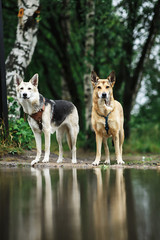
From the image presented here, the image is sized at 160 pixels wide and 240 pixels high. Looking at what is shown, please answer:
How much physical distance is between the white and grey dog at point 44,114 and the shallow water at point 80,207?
7.56ft

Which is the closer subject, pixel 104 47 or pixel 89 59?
pixel 89 59

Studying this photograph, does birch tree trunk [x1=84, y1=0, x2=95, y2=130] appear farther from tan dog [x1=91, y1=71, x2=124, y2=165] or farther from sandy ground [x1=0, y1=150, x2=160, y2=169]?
tan dog [x1=91, y1=71, x2=124, y2=165]

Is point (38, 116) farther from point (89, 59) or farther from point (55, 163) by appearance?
point (89, 59)

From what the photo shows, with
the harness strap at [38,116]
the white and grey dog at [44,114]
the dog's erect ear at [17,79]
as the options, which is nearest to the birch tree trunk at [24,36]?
the white and grey dog at [44,114]

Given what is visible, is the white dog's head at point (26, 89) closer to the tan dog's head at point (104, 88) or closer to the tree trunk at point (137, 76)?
the tan dog's head at point (104, 88)

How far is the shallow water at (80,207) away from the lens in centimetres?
277

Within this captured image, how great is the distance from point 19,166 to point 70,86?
1243 cm

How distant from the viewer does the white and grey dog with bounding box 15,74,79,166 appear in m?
7.73

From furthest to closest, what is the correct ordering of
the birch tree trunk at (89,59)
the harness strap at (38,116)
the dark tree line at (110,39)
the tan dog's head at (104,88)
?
the dark tree line at (110,39), the birch tree trunk at (89,59), the harness strap at (38,116), the tan dog's head at (104,88)

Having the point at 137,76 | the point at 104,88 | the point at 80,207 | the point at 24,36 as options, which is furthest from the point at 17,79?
the point at 137,76

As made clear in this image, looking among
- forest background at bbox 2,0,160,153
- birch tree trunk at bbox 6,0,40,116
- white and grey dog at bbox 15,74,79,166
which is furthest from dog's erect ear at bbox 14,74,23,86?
forest background at bbox 2,0,160,153

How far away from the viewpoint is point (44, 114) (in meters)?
7.98

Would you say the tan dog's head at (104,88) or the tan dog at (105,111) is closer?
the tan dog's head at (104,88)

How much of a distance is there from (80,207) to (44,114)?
4591 mm
